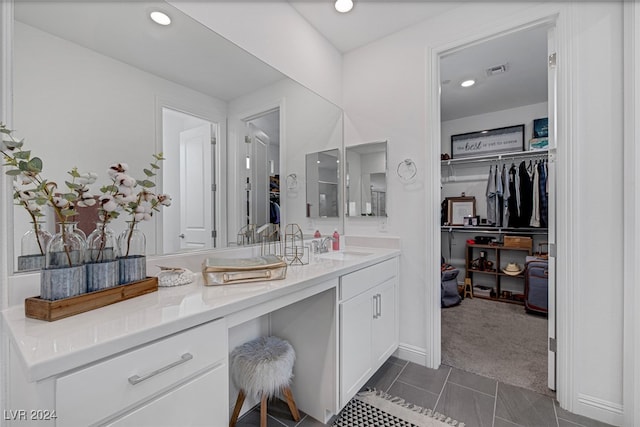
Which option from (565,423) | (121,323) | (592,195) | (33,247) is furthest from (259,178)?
(565,423)

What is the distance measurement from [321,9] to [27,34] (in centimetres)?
172

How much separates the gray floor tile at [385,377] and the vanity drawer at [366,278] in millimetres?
686

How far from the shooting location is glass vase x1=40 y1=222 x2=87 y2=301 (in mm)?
825

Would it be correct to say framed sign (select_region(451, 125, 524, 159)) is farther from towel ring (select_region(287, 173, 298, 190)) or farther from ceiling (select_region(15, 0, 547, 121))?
towel ring (select_region(287, 173, 298, 190))

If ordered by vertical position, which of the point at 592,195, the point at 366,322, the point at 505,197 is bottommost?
the point at 366,322

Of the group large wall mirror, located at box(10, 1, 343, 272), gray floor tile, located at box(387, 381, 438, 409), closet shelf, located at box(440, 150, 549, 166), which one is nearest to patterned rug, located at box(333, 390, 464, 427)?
gray floor tile, located at box(387, 381, 438, 409)

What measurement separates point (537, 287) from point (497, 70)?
7.93ft

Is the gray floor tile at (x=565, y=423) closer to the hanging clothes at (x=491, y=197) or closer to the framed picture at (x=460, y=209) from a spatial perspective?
the hanging clothes at (x=491, y=197)

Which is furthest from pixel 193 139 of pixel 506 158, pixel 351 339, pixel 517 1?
pixel 506 158

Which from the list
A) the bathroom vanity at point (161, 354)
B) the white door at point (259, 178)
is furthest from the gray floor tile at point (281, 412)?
the white door at point (259, 178)

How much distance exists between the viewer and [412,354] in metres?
2.17

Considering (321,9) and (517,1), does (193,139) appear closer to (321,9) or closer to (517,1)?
(321,9)

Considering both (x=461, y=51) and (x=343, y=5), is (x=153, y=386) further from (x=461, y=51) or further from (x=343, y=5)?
(x=461, y=51)

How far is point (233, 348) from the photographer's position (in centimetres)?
157
